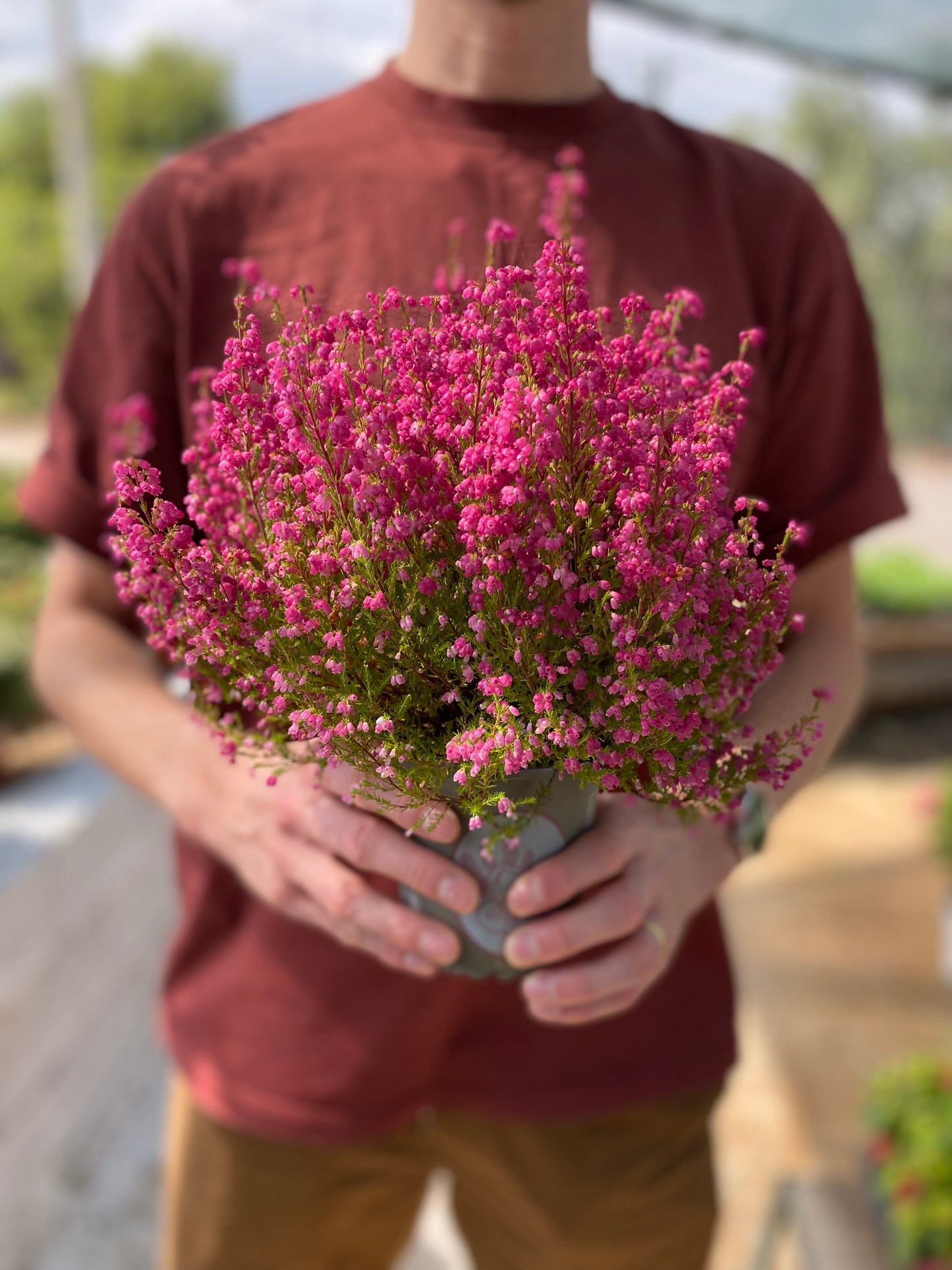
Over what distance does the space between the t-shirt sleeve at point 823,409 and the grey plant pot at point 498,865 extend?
1.41ft

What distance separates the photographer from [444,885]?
3.24ft

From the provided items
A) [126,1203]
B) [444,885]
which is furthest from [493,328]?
[126,1203]

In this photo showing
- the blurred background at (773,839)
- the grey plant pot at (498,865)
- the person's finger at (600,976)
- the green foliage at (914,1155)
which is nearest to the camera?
the grey plant pot at (498,865)

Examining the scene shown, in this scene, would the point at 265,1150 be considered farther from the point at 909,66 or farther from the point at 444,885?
the point at 909,66

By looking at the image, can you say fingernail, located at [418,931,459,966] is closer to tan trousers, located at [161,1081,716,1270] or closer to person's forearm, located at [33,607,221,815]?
person's forearm, located at [33,607,221,815]

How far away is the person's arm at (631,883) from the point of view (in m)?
0.99

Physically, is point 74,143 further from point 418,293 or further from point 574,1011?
point 574,1011

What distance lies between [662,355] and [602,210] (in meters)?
0.39

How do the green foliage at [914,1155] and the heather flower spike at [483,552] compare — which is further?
the green foliage at [914,1155]

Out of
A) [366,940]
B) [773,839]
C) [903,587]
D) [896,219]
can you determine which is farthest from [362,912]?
[896,219]

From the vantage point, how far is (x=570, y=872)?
993 millimetres

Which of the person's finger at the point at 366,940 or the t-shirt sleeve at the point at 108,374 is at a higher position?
the t-shirt sleeve at the point at 108,374

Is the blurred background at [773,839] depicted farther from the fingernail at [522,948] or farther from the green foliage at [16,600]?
the fingernail at [522,948]

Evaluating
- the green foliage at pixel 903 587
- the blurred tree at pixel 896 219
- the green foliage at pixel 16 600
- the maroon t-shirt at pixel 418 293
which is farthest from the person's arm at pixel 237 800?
the blurred tree at pixel 896 219
